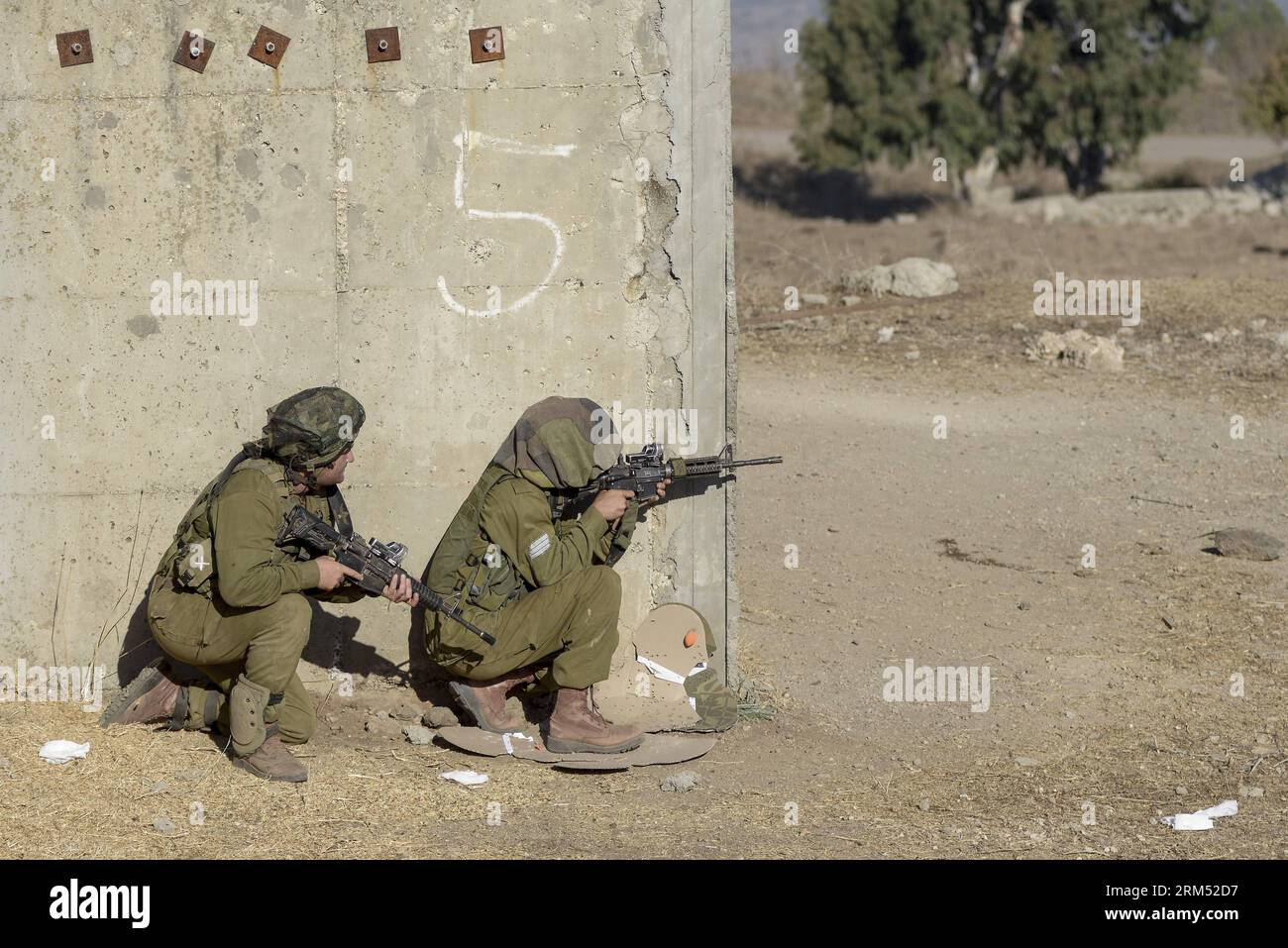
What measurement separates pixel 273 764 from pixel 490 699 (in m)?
0.86

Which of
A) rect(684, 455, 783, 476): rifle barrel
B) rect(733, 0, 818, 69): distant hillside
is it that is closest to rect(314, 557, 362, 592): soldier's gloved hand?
rect(684, 455, 783, 476): rifle barrel

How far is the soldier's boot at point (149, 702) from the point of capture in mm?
5504

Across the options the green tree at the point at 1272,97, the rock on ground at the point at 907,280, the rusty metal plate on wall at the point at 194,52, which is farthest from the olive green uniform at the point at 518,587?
the green tree at the point at 1272,97

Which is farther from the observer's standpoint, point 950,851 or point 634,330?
point 634,330

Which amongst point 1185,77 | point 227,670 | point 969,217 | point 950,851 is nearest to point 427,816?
point 227,670

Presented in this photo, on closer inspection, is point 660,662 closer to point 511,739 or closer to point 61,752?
point 511,739

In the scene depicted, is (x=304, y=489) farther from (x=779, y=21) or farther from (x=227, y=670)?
(x=779, y=21)

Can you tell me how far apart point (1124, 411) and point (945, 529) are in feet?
9.37

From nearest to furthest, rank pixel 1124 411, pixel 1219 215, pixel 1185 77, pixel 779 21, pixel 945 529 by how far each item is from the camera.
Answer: pixel 945 529
pixel 1124 411
pixel 1219 215
pixel 1185 77
pixel 779 21

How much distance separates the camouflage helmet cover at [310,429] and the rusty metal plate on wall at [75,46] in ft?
5.32

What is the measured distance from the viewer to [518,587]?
214 inches

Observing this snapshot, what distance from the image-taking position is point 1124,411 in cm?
1055

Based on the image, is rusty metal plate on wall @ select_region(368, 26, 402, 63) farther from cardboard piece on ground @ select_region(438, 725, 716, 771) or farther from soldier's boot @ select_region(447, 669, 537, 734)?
cardboard piece on ground @ select_region(438, 725, 716, 771)

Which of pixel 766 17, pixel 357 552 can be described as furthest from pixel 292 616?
pixel 766 17
